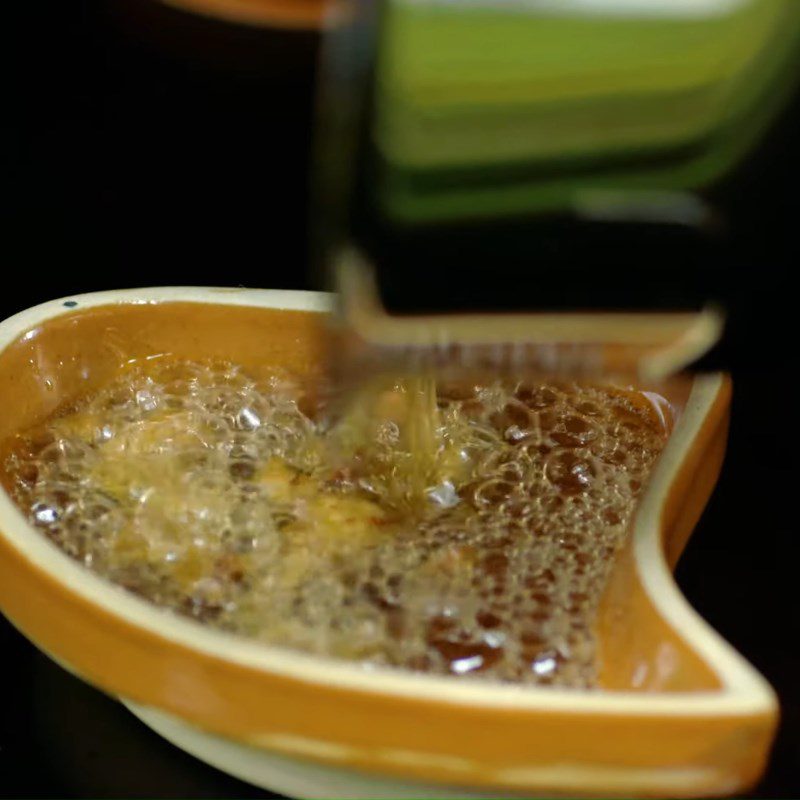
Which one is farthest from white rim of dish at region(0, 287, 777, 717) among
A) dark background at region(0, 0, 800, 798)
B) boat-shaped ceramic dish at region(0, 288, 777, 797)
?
dark background at region(0, 0, 800, 798)

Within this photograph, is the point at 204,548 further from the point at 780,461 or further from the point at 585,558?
the point at 780,461

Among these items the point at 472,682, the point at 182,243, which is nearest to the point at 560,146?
the point at 472,682

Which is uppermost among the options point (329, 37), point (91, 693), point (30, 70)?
point (329, 37)

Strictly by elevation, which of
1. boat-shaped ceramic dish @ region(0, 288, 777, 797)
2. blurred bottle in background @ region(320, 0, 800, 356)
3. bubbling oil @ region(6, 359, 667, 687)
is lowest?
bubbling oil @ region(6, 359, 667, 687)

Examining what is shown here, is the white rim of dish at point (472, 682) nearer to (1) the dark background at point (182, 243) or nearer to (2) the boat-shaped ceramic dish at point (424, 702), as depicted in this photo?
(2) the boat-shaped ceramic dish at point (424, 702)

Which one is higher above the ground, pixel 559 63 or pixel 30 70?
pixel 559 63

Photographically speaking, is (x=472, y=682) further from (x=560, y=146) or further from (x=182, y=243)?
(x=182, y=243)

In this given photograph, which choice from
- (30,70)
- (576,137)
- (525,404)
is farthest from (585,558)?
(30,70)

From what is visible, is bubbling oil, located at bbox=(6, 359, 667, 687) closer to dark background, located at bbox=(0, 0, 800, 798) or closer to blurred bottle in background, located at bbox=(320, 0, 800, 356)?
dark background, located at bbox=(0, 0, 800, 798)
